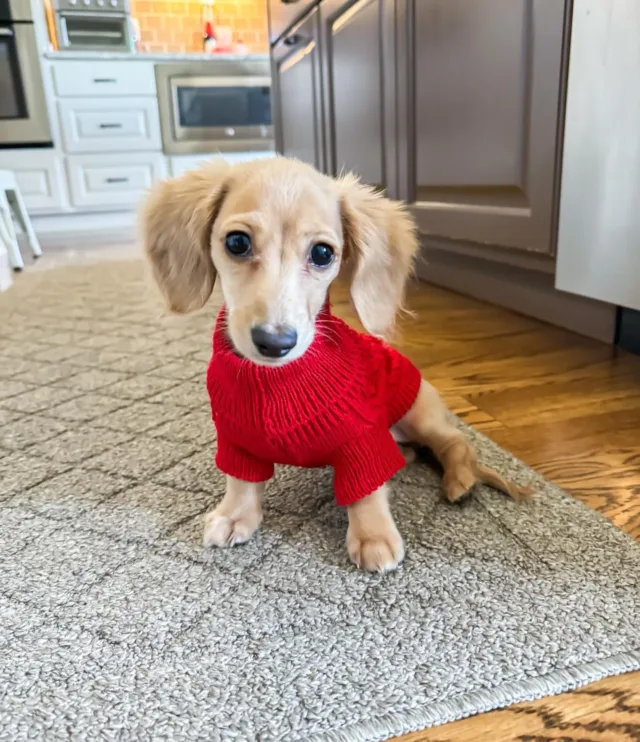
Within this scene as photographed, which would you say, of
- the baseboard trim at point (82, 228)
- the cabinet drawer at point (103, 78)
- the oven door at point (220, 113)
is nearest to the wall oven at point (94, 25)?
the cabinet drawer at point (103, 78)

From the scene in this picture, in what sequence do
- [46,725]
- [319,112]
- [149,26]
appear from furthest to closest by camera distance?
[149,26] < [319,112] < [46,725]

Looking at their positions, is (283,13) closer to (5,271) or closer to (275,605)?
(5,271)

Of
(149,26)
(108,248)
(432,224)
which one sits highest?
(149,26)

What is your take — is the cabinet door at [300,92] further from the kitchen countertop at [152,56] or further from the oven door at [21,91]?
the oven door at [21,91]

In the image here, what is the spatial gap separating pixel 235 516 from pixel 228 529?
0.8 inches

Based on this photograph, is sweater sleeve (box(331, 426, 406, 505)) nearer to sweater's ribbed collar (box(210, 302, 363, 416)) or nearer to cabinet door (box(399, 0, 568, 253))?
sweater's ribbed collar (box(210, 302, 363, 416))

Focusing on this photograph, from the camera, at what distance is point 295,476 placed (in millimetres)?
982

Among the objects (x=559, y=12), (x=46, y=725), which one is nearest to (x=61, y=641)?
(x=46, y=725)

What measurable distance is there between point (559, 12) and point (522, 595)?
3.72 feet

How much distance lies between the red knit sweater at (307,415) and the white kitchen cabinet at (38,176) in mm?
3835

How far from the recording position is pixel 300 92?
2.74 m

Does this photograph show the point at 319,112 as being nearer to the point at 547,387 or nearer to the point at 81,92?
the point at 547,387

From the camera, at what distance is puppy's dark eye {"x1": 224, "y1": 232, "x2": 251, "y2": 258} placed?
0.73 metres

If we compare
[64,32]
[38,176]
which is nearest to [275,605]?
[38,176]
